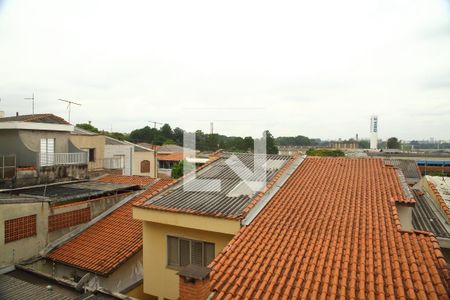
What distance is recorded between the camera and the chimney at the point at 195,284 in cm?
460

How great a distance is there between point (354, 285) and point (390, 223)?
7.70ft

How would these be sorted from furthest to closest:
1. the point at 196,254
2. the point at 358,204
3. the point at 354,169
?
the point at 354,169 → the point at 196,254 → the point at 358,204

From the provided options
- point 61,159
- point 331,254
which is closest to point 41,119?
point 61,159

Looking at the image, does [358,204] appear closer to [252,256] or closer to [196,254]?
[252,256]

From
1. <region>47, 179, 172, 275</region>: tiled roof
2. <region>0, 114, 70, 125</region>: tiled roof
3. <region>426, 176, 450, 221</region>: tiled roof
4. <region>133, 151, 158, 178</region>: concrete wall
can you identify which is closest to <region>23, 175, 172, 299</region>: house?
<region>47, 179, 172, 275</region>: tiled roof

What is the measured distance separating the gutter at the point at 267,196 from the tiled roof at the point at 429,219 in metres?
3.63

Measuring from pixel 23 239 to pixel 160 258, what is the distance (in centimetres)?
536

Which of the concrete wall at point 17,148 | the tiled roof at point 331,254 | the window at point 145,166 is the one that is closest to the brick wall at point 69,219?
the concrete wall at point 17,148

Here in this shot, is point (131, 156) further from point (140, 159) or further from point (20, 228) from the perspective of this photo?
point (20, 228)

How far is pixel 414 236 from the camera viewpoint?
5746mm

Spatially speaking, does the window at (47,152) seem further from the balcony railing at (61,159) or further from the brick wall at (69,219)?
the brick wall at (69,219)

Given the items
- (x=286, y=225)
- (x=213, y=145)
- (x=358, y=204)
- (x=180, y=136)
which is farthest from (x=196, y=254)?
(x=180, y=136)

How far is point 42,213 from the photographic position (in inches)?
425

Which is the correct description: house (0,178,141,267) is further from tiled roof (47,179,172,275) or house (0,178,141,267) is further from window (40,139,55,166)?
window (40,139,55,166)
